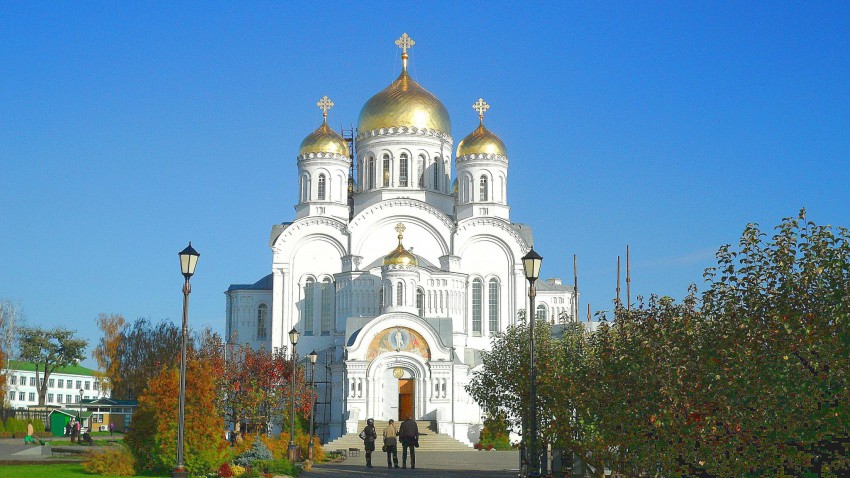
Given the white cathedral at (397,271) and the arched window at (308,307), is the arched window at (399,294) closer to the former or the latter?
the white cathedral at (397,271)

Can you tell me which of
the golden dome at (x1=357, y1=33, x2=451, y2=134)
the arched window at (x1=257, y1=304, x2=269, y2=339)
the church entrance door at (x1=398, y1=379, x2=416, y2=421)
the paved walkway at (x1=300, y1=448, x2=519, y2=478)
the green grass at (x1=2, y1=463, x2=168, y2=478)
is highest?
the golden dome at (x1=357, y1=33, x2=451, y2=134)

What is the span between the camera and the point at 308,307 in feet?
160

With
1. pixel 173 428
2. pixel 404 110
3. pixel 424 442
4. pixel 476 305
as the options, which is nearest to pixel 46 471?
pixel 173 428

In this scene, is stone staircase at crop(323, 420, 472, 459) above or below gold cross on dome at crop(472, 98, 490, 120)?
below

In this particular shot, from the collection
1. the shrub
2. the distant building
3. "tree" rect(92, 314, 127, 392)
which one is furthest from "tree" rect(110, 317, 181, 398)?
the shrub

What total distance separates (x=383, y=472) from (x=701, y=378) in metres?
13.4

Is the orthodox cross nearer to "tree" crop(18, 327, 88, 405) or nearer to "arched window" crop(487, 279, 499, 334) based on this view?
"arched window" crop(487, 279, 499, 334)

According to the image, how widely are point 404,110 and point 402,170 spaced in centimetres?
287

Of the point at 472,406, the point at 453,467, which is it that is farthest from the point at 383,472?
the point at 472,406

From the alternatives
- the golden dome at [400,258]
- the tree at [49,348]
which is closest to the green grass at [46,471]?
the golden dome at [400,258]

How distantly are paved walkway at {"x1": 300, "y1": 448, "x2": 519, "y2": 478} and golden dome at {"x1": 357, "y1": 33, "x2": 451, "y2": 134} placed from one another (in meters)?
19.3

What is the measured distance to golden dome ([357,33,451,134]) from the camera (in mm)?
50969

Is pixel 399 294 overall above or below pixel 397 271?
below

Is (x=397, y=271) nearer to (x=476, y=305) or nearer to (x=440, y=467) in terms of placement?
(x=476, y=305)
